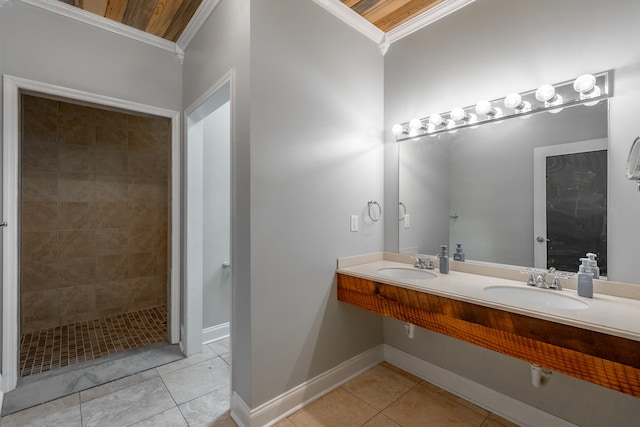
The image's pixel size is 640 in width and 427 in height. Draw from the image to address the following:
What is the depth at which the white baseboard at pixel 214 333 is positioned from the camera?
261cm

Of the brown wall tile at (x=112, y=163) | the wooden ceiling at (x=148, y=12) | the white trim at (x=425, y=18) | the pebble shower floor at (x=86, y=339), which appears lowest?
the pebble shower floor at (x=86, y=339)

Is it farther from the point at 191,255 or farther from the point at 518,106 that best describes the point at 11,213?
the point at 518,106

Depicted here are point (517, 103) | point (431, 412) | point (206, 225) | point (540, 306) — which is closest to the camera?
point (540, 306)

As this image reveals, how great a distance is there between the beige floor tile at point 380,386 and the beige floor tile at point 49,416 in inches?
65.7

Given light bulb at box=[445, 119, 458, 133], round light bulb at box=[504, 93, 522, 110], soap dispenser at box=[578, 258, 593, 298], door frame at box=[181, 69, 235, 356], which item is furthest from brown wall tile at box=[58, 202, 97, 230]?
soap dispenser at box=[578, 258, 593, 298]

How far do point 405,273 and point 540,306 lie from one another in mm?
808

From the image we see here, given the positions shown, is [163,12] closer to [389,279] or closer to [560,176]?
[389,279]

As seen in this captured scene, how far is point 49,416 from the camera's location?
1667 mm

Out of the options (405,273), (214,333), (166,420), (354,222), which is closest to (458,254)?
(405,273)

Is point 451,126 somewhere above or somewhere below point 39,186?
above

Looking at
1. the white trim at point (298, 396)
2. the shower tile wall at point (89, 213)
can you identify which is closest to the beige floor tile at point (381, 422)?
the white trim at point (298, 396)

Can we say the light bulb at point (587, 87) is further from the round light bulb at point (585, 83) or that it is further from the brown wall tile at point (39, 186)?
the brown wall tile at point (39, 186)

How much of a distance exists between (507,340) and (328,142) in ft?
4.85

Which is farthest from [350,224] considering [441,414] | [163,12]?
[163,12]
